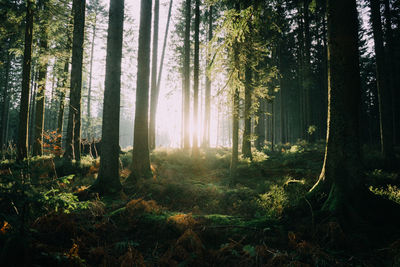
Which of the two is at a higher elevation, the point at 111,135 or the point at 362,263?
the point at 111,135

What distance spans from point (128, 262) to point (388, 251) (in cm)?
415

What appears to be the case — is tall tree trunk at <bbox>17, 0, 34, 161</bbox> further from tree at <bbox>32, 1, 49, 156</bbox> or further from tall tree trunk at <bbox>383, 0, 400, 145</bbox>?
tall tree trunk at <bbox>383, 0, 400, 145</bbox>

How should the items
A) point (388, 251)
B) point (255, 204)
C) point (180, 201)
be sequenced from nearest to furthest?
1. point (388, 251)
2. point (255, 204)
3. point (180, 201)

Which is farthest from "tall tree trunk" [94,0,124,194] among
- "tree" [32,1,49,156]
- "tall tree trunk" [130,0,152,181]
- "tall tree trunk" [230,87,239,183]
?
"tree" [32,1,49,156]

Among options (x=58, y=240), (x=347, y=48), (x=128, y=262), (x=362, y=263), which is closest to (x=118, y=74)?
(x=58, y=240)

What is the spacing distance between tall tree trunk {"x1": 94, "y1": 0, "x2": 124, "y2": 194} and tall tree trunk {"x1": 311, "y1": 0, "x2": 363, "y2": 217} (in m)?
6.67

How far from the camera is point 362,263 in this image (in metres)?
→ 2.79

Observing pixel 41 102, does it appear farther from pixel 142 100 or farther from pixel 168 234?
pixel 168 234

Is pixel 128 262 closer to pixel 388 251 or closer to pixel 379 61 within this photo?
pixel 388 251

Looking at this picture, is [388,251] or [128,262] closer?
[128,262]

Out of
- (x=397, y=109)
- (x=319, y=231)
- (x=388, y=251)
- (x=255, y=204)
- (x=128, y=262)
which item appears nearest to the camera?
(x=128, y=262)

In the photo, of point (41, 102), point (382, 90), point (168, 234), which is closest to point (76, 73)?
point (41, 102)

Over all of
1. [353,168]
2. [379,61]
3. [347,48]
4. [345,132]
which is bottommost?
[353,168]

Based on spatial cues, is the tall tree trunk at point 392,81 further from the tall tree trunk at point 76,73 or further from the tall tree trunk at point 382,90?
the tall tree trunk at point 76,73
